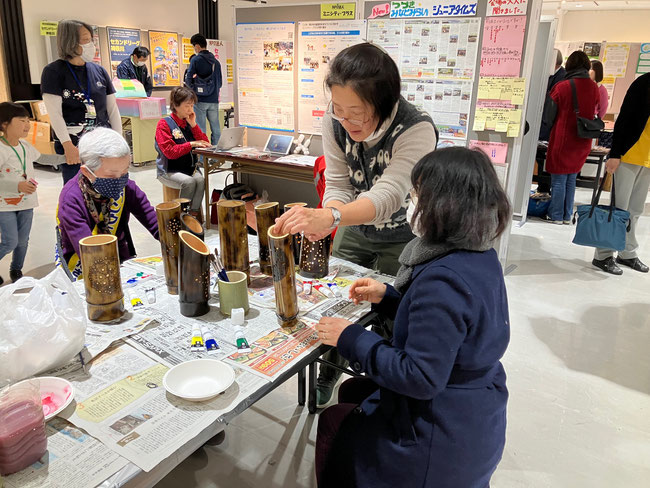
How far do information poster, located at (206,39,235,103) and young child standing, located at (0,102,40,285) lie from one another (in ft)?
20.6

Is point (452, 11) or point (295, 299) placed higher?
point (452, 11)

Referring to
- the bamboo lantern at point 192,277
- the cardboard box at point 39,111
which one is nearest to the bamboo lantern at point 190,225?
the bamboo lantern at point 192,277

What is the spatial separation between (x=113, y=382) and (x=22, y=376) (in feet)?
0.63

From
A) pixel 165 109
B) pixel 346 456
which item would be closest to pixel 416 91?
pixel 346 456

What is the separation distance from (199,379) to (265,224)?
0.65 meters

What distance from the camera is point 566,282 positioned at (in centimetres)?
364

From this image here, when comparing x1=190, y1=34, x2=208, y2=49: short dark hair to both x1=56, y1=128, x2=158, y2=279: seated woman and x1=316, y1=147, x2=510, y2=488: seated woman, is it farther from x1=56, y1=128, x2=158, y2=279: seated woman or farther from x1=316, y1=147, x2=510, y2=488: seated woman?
x1=316, y1=147, x2=510, y2=488: seated woman

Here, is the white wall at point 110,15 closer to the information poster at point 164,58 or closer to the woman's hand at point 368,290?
the information poster at point 164,58

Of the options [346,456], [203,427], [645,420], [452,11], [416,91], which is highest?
[452,11]

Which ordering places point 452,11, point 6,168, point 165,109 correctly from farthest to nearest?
1. point 165,109
2. point 452,11
3. point 6,168

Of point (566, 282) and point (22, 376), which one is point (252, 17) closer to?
point (566, 282)

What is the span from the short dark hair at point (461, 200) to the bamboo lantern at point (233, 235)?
0.72 metres

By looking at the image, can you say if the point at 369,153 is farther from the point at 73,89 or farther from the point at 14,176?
the point at 73,89

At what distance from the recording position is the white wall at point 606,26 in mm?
9961
